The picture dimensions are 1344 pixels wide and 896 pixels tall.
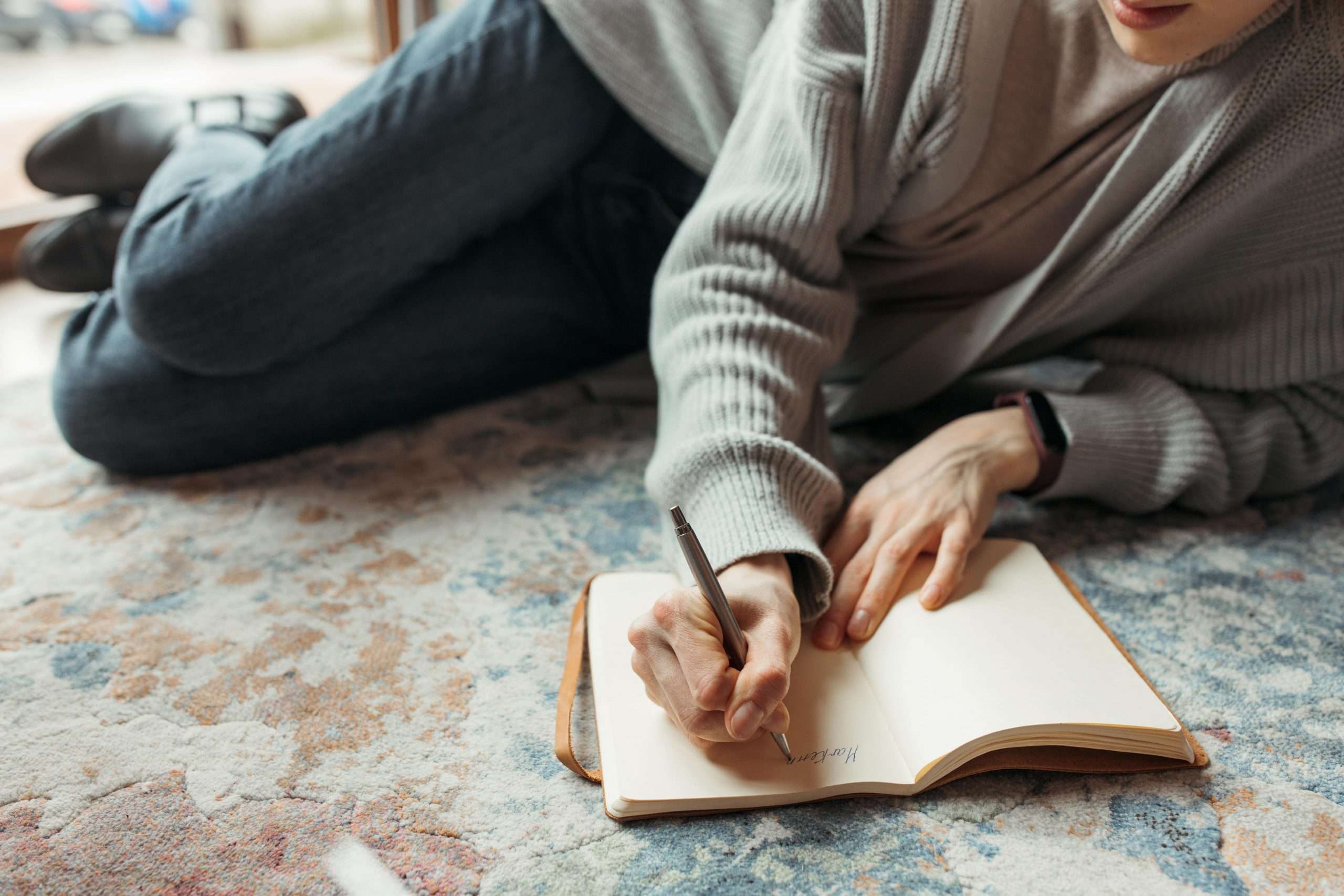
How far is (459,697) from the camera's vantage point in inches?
28.9

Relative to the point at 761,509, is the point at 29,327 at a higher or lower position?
lower

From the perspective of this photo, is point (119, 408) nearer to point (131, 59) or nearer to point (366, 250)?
point (366, 250)

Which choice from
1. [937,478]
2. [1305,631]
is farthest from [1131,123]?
[1305,631]

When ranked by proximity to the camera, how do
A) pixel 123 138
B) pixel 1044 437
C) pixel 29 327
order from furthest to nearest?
pixel 29 327 < pixel 123 138 < pixel 1044 437

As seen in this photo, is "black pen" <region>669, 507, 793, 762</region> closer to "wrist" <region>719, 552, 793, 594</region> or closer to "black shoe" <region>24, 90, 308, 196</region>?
"wrist" <region>719, 552, 793, 594</region>

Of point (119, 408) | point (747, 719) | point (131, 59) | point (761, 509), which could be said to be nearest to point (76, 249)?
point (119, 408)

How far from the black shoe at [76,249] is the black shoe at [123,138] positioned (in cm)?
3

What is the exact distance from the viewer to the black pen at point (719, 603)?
62cm

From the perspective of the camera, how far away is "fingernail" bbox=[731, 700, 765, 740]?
60cm

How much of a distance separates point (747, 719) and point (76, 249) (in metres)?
1.15

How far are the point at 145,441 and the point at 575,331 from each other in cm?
48

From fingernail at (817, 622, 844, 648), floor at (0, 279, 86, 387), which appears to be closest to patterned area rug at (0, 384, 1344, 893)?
fingernail at (817, 622, 844, 648)

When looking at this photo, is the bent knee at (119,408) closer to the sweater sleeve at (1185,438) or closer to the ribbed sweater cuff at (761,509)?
the ribbed sweater cuff at (761,509)

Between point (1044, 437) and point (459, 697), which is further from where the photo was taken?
point (1044, 437)
